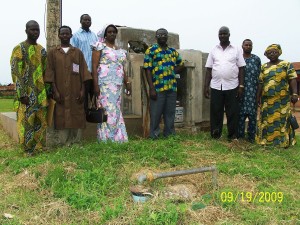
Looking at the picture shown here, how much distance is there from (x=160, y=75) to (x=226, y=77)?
1028mm

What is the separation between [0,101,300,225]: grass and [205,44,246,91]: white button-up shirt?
1.07 meters

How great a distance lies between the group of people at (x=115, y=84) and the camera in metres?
4.86

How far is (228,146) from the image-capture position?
5.52m

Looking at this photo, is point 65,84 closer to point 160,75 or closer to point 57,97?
point 57,97

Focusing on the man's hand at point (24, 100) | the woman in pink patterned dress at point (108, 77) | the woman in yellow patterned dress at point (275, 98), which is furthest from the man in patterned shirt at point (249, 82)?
the man's hand at point (24, 100)

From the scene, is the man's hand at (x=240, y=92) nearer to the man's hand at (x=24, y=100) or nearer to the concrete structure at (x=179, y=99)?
the concrete structure at (x=179, y=99)

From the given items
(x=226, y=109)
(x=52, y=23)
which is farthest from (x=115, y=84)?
(x=226, y=109)

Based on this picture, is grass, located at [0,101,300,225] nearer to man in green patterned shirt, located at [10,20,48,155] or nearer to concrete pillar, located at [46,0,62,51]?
man in green patterned shirt, located at [10,20,48,155]

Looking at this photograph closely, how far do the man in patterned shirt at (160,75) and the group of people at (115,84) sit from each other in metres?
0.02

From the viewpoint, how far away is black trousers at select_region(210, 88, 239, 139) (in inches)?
226

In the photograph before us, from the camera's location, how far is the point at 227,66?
5645mm

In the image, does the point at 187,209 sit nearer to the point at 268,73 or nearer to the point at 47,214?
the point at 47,214

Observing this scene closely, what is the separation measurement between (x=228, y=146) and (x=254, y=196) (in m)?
2.12

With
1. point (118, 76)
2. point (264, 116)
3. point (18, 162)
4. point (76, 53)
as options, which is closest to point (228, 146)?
point (264, 116)
